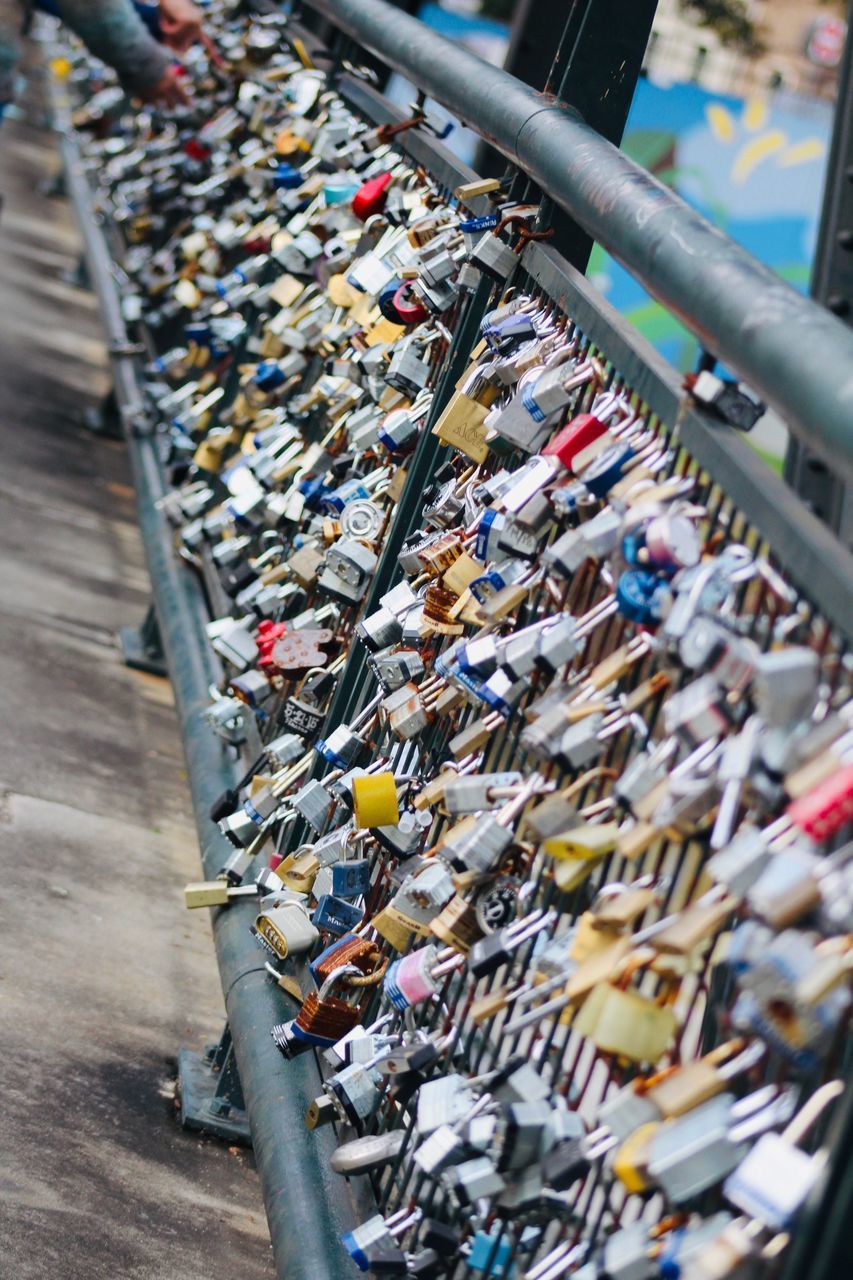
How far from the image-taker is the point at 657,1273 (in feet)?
4.93

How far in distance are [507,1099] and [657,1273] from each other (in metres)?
0.36

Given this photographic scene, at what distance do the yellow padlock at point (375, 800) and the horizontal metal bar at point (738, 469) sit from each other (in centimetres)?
69

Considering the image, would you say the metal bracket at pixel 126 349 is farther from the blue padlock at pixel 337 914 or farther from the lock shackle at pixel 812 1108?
the lock shackle at pixel 812 1108

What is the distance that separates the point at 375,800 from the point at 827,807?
1249 millimetres

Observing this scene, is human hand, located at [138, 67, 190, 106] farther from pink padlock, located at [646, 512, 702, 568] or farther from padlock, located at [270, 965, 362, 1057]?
pink padlock, located at [646, 512, 702, 568]

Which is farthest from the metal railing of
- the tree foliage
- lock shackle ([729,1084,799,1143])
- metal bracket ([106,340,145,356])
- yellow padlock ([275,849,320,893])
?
the tree foliage

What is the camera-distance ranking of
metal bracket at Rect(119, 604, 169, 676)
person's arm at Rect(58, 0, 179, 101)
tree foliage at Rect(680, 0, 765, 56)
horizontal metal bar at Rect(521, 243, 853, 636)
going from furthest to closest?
tree foliage at Rect(680, 0, 765, 56)
person's arm at Rect(58, 0, 179, 101)
metal bracket at Rect(119, 604, 169, 676)
horizontal metal bar at Rect(521, 243, 853, 636)

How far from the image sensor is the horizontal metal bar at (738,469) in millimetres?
1433

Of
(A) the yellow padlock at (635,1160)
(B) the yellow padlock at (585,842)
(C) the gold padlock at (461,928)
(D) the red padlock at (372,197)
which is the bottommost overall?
(C) the gold padlock at (461,928)

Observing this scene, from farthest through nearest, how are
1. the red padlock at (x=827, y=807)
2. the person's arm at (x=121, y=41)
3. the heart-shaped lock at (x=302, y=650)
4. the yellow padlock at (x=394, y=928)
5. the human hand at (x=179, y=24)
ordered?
1. the human hand at (x=179, y=24)
2. the person's arm at (x=121, y=41)
3. the heart-shaped lock at (x=302, y=650)
4. the yellow padlock at (x=394, y=928)
5. the red padlock at (x=827, y=807)

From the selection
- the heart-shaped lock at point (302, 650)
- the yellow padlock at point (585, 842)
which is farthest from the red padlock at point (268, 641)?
the yellow padlock at point (585, 842)

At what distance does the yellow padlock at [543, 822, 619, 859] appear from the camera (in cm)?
173

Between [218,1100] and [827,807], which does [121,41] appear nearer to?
[218,1100]

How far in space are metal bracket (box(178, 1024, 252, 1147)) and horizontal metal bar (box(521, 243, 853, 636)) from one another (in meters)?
1.70
